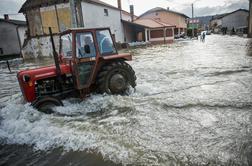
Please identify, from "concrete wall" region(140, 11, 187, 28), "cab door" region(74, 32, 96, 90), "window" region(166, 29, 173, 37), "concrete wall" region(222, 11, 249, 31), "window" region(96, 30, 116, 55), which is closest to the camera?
"cab door" region(74, 32, 96, 90)

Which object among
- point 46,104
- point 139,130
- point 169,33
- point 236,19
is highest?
point 236,19

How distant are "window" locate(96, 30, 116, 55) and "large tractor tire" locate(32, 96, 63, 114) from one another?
1.93 metres

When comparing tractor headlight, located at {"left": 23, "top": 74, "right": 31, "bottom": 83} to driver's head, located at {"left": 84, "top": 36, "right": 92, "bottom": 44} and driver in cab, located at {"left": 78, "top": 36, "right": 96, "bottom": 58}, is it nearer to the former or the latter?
driver in cab, located at {"left": 78, "top": 36, "right": 96, "bottom": 58}

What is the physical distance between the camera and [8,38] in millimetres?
33375

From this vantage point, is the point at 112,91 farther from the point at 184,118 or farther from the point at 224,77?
the point at 224,77

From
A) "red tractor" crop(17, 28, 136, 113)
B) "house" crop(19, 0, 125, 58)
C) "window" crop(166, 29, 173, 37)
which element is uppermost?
"house" crop(19, 0, 125, 58)

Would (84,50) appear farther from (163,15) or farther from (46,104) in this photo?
(163,15)

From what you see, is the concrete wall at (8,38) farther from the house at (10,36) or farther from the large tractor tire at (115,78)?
the large tractor tire at (115,78)

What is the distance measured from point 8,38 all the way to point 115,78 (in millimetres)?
33790

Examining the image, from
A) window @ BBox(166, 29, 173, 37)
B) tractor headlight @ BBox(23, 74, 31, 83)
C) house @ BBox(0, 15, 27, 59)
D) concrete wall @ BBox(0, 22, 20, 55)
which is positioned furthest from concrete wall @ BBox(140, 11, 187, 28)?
tractor headlight @ BBox(23, 74, 31, 83)

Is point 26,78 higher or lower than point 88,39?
lower

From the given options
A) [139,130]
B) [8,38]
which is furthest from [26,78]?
[8,38]

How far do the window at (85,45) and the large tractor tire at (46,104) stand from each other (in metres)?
1.35

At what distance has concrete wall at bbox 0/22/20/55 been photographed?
3291 cm
